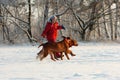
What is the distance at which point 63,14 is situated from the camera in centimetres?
2992

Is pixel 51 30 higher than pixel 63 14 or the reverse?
the reverse

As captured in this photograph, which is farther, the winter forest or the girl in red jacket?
the winter forest

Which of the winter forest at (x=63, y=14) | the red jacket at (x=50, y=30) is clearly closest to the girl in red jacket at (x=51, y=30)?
the red jacket at (x=50, y=30)

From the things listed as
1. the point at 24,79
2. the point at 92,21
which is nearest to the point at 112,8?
the point at 92,21

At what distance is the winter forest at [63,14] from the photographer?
29422 mm

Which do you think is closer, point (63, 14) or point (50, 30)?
point (50, 30)

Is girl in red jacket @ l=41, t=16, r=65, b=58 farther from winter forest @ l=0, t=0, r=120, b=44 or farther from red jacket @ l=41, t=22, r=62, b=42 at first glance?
winter forest @ l=0, t=0, r=120, b=44

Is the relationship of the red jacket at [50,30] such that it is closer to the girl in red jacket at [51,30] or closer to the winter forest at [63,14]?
the girl in red jacket at [51,30]

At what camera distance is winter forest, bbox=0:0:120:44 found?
29422 mm

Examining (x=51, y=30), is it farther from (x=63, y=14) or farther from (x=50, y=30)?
(x=63, y=14)

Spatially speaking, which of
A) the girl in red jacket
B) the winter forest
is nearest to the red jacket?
the girl in red jacket

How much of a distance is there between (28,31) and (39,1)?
311 centimetres

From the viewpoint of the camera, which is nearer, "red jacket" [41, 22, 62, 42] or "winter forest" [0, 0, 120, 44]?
"red jacket" [41, 22, 62, 42]

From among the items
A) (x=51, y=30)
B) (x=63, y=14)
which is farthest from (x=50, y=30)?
(x=63, y=14)
